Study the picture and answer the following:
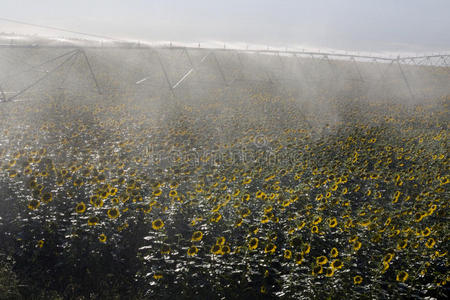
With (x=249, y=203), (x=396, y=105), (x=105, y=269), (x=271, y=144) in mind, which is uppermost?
(x=396, y=105)

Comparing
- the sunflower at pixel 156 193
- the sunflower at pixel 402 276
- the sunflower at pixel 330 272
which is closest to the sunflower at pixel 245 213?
the sunflower at pixel 330 272

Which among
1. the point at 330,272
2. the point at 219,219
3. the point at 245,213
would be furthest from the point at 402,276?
the point at 219,219

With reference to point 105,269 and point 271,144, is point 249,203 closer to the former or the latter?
point 105,269

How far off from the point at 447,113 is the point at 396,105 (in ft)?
10.5

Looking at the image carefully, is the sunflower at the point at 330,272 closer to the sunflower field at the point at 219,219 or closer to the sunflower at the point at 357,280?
the sunflower field at the point at 219,219

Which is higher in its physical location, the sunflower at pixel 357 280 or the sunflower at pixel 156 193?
the sunflower at pixel 156 193

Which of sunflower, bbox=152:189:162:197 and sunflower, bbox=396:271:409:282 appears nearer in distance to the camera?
sunflower, bbox=396:271:409:282

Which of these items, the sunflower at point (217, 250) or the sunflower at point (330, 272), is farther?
the sunflower at point (217, 250)

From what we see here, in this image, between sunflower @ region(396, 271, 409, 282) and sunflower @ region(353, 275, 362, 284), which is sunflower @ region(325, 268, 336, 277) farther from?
sunflower @ region(396, 271, 409, 282)

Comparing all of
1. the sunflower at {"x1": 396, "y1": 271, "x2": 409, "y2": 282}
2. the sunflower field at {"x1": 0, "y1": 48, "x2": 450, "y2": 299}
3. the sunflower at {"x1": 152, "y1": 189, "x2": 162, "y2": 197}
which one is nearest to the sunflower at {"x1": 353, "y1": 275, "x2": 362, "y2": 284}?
the sunflower field at {"x1": 0, "y1": 48, "x2": 450, "y2": 299}

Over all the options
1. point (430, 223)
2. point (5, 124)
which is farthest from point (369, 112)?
point (5, 124)

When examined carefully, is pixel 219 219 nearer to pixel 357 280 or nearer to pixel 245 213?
pixel 245 213

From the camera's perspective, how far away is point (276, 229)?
5836mm

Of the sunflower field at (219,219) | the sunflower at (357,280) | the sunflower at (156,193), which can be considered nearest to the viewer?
the sunflower at (357,280)
